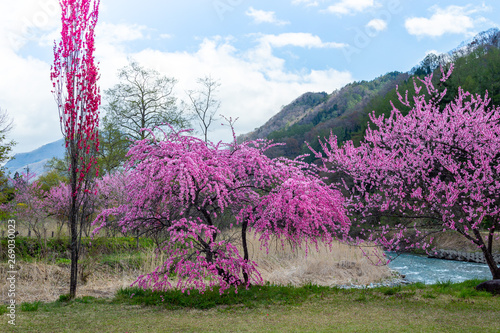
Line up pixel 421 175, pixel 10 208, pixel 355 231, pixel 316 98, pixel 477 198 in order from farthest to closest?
1. pixel 316 98
2. pixel 355 231
3. pixel 10 208
4. pixel 421 175
5. pixel 477 198

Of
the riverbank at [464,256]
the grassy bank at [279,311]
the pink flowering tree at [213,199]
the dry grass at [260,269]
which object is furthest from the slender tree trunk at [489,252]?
the riverbank at [464,256]

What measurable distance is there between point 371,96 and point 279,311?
77503 mm

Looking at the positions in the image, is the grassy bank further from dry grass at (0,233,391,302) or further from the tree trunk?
dry grass at (0,233,391,302)

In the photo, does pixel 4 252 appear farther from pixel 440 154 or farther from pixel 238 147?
pixel 440 154

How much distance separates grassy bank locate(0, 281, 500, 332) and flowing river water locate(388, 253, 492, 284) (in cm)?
620

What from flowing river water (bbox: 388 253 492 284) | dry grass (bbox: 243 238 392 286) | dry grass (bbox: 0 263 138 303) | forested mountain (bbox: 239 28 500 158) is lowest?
flowing river water (bbox: 388 253 492 284)

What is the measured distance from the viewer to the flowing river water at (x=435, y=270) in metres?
14.5

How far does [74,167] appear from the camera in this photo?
26.2 feet

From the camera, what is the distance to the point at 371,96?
258ft

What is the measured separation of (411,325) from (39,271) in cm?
885

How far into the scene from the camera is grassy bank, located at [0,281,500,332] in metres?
5.89

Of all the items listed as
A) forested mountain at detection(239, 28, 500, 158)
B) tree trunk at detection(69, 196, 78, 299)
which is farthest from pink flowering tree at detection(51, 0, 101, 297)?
forested mountain at detection(239, 28, 500, 158)

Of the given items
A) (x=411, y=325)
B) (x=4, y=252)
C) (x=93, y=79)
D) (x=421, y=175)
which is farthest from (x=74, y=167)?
(x=421, y=175)

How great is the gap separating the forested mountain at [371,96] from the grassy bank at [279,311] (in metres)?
4.82
